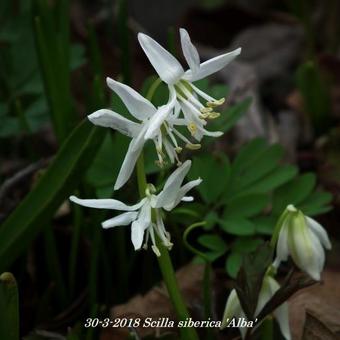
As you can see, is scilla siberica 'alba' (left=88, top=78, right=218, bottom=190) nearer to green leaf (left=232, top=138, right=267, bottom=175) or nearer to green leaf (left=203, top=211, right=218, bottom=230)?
green leaf (left=203, top=211, right=218, bottom=230)

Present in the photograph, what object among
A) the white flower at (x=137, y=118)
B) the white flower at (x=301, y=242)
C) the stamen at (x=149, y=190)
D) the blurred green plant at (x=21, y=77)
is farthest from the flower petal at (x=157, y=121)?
the blurred green plant at (x=21, y=77)

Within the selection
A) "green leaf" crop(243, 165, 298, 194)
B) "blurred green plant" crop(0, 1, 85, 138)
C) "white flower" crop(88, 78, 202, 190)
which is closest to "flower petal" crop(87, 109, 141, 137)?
"white flower" crop(88, 78, 202, 190)

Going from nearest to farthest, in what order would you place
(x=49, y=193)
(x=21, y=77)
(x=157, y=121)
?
1. (x=157, y=121)
2. (x=49, y=193)
3. (x=21, y=77)

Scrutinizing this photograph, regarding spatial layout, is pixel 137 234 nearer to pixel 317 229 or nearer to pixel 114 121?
pixel 114 121

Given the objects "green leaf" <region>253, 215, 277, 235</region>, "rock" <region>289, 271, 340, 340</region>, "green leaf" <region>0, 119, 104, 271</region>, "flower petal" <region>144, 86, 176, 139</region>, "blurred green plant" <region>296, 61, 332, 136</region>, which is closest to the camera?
"flower petal" <region>144, 86, 176, 139</region>

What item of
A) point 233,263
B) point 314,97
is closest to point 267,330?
point 233,263

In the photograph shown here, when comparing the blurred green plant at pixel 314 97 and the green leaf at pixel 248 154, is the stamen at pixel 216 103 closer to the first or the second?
the green leaf at pixel 248 154

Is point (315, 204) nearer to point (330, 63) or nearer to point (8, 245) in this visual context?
point (8, 245)
